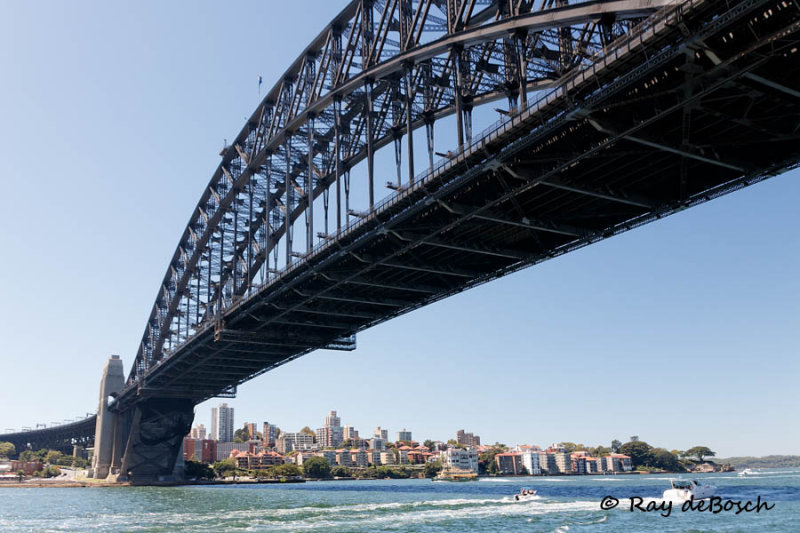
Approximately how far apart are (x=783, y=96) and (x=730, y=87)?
7.17ft

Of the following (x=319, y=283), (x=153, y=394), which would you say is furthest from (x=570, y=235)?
(x=153, y=394)

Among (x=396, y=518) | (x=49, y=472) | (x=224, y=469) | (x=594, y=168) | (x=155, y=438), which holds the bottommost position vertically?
(x=396, y=518)

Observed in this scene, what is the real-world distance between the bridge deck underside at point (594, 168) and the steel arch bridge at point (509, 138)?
0.10 meters

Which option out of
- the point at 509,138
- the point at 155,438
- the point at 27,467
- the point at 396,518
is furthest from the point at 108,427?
the point at 509,138

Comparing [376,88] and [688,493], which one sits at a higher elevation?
[376,88]

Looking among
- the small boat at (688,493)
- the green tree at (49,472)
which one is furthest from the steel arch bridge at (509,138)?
the green tree at (49,472)

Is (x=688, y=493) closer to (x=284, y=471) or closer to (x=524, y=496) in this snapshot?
(x=524, y=496)

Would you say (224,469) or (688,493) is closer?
(688,493)

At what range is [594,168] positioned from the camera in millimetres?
35719

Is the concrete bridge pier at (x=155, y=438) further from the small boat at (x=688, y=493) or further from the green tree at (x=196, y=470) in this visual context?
the small boat at (x=688, y=493)

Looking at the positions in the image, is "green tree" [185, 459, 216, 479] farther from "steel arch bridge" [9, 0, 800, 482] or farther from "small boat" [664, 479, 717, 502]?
"small boat" [664, 479, 717, 502]

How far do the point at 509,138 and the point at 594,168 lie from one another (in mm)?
4544

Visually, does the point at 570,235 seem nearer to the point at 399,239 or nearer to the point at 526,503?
the point at 399,239

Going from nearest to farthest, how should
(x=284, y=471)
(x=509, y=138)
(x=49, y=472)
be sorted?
1. (x=509, y=138)
2. (x=49, y=472)
3. (x=284, y=471)
